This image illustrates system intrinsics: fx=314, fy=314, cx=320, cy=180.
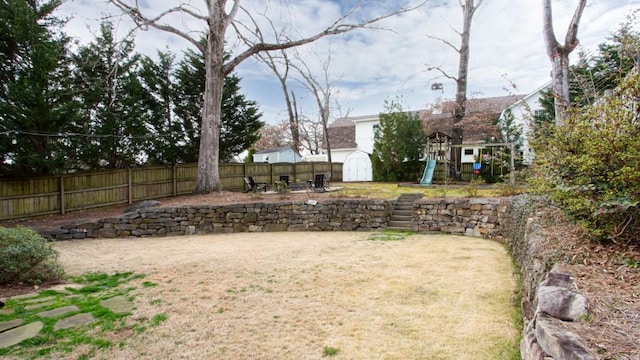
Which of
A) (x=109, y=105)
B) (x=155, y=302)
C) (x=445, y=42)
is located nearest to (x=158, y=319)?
(x=155, y=302)

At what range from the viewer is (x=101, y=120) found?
1190 centimetres

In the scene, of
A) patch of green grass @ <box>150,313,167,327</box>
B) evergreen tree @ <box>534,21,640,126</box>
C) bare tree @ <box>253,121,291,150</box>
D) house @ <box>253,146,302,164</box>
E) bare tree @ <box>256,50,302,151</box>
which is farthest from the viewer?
bare tree @ <box>253,121,291,150</box>

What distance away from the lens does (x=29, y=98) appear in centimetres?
915

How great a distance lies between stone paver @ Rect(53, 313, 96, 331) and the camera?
3375 millimetres

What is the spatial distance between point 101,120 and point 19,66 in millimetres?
2728

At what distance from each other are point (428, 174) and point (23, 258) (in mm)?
15789

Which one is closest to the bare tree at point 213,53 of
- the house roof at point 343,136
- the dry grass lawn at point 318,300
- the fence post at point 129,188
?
the fence post at point 129,188

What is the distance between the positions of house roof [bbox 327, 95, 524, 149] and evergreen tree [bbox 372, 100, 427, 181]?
166 cm

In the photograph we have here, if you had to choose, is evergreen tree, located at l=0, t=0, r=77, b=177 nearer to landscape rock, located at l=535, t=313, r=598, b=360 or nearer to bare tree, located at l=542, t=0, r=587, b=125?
landscape rock, located at l=535, t=313, r=598, b=360

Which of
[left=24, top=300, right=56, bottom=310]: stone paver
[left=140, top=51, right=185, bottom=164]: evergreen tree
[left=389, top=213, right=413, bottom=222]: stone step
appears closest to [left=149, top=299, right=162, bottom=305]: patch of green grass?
[left=24, top=300, right=56, bottom=310]: stone paver

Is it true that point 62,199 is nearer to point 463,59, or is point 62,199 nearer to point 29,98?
point 29,98

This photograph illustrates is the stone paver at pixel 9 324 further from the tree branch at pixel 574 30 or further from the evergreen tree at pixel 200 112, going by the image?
the tree branch at pixel 574 30

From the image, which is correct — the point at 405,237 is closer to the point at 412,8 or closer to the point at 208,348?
the point at 208,348

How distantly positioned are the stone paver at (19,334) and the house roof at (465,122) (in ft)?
58.0
